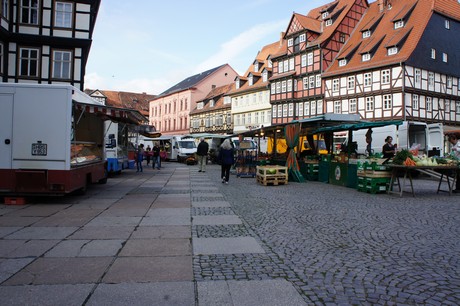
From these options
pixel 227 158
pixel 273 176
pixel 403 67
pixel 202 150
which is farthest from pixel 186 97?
pixel 273 176

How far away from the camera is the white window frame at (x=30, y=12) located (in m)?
23.8

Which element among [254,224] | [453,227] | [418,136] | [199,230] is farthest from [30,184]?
[418,136]

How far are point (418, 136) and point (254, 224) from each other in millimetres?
17472

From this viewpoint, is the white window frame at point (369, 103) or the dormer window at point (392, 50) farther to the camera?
the white window frame at point (369, 103)

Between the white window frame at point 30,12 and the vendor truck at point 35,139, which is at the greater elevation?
the white window frame at point 30,12

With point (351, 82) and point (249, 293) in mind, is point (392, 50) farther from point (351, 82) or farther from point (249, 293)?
point (249, 293)

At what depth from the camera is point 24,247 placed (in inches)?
200

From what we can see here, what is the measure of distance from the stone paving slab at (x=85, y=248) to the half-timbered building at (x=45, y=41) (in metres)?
21.7

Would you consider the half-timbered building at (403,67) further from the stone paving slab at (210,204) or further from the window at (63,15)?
the stone paving slab at (210,204)

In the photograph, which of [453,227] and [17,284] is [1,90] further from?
[453,227]

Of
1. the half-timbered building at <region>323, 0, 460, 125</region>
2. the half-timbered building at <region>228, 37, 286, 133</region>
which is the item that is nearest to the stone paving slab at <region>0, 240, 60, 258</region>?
the half-timbered building at <region>323, 0, 460, 125</region>

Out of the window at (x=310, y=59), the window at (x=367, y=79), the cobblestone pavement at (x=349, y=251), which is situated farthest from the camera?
the window at (x=310, y=59)

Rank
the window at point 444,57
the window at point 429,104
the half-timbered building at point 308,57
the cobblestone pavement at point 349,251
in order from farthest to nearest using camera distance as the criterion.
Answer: the half-timbered building at point 308,57, the window at point 444,57, the window at point 429,104, the cobblestone pavement at point 349,251

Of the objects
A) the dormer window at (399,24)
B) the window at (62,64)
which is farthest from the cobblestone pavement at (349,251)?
the dormer window at (399,24)
